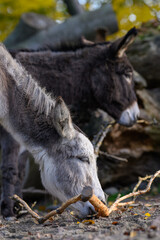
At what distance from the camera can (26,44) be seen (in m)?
8.89

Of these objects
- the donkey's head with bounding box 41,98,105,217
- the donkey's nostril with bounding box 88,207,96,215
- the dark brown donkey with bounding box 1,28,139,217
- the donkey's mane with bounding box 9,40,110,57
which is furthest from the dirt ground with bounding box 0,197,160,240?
the donkey's mane with bounding box 9,40,110,57

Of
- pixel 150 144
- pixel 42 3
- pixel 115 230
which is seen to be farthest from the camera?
pixel 42 3

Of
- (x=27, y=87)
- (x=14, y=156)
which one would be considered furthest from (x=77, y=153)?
(x=14, y=156)

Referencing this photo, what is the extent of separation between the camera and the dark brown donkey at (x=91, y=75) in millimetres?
5051

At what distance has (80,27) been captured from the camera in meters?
8.97

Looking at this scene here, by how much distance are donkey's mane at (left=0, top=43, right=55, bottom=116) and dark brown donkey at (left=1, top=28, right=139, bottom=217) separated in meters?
1.17

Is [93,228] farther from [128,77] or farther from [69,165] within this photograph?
[128,77]

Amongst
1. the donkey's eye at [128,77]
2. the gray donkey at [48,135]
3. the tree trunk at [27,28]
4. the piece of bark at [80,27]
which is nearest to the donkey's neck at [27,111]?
the gray donkey at [48,135]

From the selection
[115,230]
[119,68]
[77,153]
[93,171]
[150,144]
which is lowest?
[150,144]

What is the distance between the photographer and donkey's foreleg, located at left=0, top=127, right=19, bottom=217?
4.29 metres

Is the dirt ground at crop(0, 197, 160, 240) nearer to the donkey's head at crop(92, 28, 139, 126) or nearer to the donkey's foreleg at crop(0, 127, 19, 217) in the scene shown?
the donkey's foreleg at crop(0, 127, 19, 217)

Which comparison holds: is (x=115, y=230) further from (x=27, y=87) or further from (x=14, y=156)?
(x=14, y=156)

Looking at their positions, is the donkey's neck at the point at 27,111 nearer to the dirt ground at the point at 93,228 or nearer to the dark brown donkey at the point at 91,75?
the dirt ground at the point at 93,228

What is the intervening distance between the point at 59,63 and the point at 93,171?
2.44m
